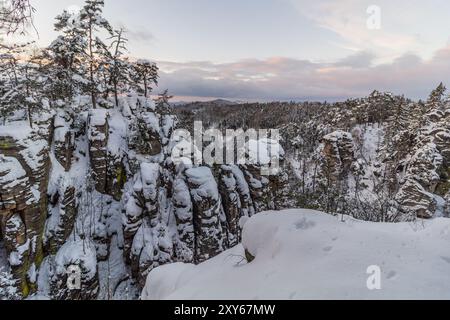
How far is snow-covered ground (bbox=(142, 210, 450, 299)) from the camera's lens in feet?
13.3

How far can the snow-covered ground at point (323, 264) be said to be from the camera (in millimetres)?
4039

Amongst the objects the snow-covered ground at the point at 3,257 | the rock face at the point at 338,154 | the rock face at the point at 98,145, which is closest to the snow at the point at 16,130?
the rock face at the point at 98,145

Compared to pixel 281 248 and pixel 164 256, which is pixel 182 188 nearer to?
pixel 164 256

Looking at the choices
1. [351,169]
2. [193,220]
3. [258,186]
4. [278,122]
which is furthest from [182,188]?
[278,122]

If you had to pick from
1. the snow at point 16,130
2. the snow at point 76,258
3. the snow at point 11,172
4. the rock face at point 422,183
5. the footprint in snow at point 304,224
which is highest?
the snow at point 16,130

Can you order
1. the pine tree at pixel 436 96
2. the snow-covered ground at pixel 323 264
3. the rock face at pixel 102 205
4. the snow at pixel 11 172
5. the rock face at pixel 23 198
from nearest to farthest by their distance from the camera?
1. the snow-covered ground at pixel 323 264
2. the snow at pixel 11 172
3. the rock face at pixel 23 198
4. the rock face at pixel 102 205
5. the pine tree at pixel 436 96

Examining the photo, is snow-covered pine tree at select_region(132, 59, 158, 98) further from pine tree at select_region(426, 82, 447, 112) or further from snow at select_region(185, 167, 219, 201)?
pine tree at select_region(426, 82, 447, 112)

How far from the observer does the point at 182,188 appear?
82.4 feet

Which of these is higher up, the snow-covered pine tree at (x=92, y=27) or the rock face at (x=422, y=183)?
the snow-covered pine tree at (x=92, y=27)

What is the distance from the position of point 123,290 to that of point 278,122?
9761 centimetres

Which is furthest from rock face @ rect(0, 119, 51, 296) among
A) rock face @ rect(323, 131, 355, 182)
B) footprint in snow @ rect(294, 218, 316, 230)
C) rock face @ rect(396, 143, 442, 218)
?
rock face @ rect(323, 131, 355, 182)

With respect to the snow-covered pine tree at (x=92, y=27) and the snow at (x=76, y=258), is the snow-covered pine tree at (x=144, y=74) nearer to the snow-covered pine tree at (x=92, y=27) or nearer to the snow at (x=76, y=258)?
the snow-covered pine tree at (x=92, y=27)

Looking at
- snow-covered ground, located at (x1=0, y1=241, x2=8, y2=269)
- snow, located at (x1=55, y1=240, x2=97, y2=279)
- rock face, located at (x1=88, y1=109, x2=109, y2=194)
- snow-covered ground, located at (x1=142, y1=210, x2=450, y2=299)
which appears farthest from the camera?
Result: rock face, located at (x1=88, y1=109, x2=109, y2=194)

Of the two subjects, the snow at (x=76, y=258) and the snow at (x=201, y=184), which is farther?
the snow at (x=201, y=184)
